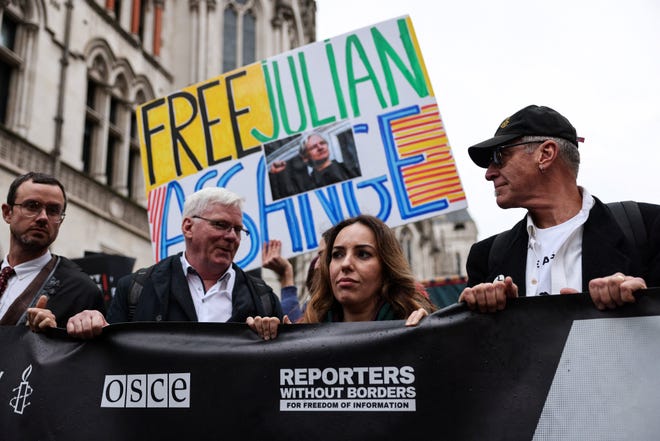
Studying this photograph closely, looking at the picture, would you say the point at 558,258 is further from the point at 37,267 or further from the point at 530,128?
the point at 37,267

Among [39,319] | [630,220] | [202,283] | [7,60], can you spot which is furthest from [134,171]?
[630,220]

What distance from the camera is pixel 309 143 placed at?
5.60 metres

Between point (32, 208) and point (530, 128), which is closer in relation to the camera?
point (530, 128)

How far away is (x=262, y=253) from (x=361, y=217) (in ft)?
6.51

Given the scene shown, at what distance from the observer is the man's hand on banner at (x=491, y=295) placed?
246 cm

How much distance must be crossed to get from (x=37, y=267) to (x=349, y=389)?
6.82 ft

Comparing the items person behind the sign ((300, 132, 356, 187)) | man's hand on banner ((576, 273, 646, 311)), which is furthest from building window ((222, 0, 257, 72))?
man's hand on banner ((576, 273, 646, 311))

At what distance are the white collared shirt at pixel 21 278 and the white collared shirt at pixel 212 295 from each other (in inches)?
31.1

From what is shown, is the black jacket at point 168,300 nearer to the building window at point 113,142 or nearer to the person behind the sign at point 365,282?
the person behind the sign at point 365,282

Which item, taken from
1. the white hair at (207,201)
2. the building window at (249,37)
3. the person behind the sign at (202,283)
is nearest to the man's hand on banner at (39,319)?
the person behind the sign at (202,283)

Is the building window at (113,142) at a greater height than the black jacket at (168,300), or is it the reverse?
the building window at (113,142)

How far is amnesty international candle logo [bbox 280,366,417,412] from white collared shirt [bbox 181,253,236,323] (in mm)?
955

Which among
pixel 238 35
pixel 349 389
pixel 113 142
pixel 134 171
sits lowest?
pixel 349 389

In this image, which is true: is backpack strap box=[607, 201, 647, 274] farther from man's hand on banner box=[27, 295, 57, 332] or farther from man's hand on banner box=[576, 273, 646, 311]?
man's hand on banner box=[27, 295, 57, 332]
